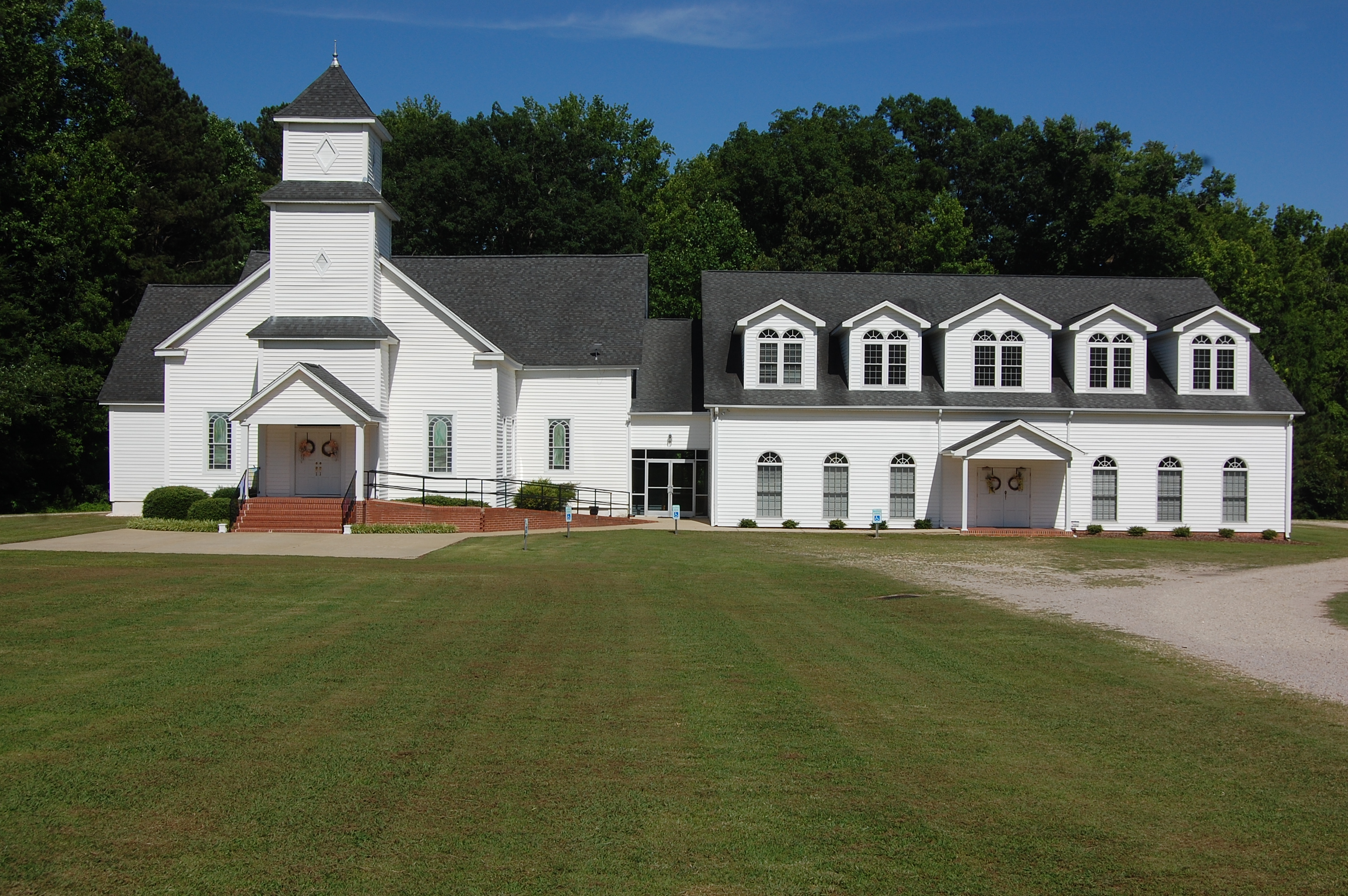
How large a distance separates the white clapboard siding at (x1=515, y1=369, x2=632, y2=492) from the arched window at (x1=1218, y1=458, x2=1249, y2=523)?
20039 millimetres

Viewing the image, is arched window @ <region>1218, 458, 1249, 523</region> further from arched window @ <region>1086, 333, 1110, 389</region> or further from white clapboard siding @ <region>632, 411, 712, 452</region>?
white clapboard siding @ <region>632, 411, 712, 452</region>

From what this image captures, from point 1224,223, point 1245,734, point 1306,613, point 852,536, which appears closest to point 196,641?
point 1245,734

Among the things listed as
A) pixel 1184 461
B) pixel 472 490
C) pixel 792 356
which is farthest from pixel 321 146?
pixel 1184 461

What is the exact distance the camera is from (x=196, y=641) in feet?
41.3

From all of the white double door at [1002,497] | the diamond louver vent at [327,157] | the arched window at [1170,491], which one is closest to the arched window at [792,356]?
the white double door at [1002,497]

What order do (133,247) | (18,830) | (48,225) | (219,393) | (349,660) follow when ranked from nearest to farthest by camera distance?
(18,830) < (349,660) < (219,393) < (48,225) < (133,247)

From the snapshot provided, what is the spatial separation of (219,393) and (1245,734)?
32.6 m

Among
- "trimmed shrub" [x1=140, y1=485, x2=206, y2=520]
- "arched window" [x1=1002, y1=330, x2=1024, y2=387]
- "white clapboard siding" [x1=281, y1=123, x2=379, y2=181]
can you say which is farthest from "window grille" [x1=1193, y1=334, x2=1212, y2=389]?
"trimmed shrub" [x1=140, y1=485, x2=206, y2=520]

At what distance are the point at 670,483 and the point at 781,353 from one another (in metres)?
6.11

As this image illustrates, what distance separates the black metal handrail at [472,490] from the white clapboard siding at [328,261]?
532 centimetres

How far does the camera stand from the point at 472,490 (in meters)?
A: 33.8

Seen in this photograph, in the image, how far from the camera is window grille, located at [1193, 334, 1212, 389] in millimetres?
36219

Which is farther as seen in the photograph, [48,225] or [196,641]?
[48,225]

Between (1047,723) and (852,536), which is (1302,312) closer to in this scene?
(852,536)
